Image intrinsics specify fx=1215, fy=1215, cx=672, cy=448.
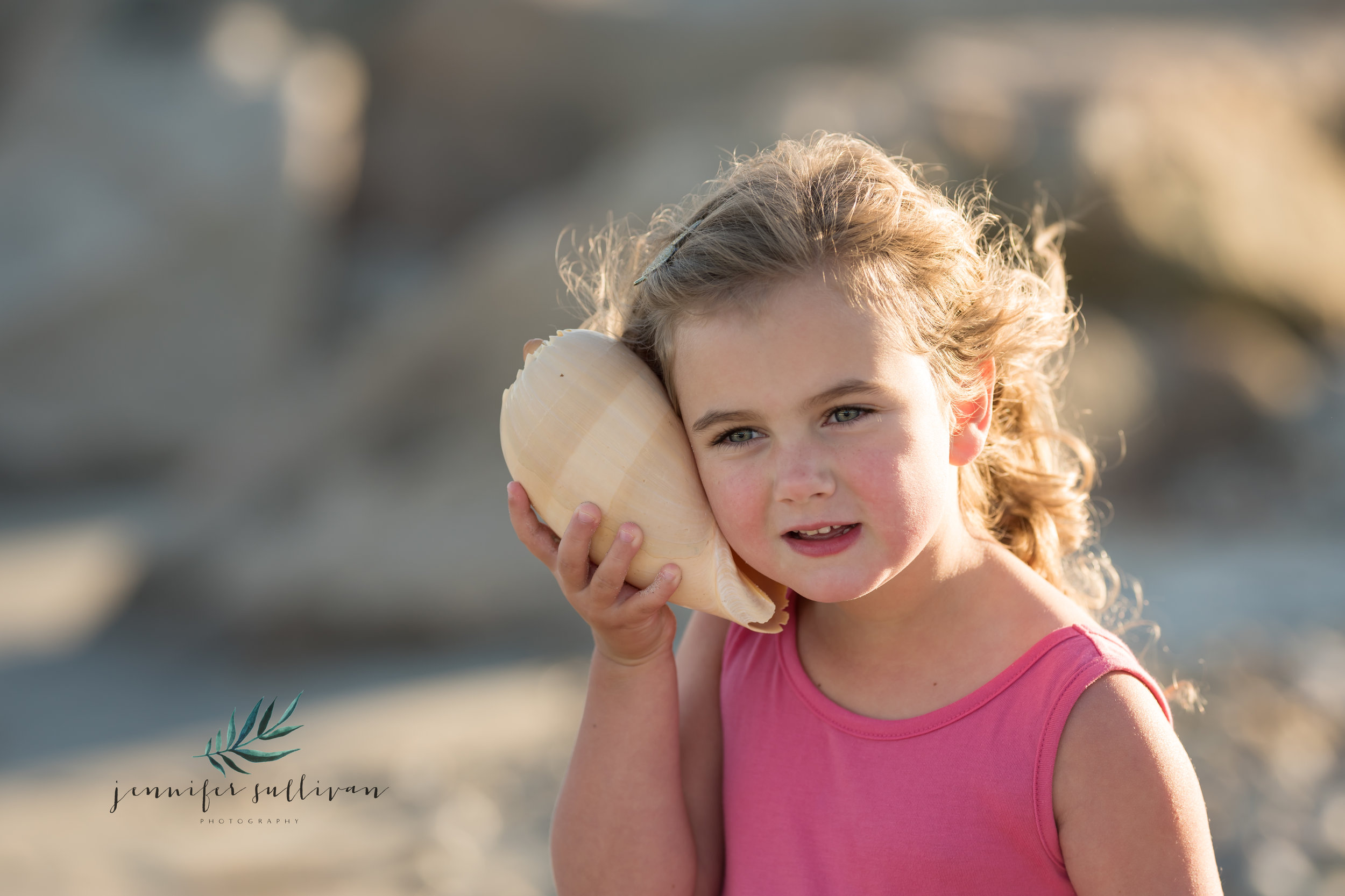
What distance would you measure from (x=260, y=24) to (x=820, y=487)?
37.7ft

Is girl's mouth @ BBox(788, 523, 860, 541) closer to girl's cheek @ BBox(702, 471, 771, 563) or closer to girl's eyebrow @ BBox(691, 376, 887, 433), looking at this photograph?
girl's cheek @ BBox(702, 471, 771, 563)

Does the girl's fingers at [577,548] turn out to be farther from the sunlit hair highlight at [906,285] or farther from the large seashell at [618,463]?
the sunlit hair highlight at [906,285]

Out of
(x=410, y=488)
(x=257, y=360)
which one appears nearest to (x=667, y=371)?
(x=410, y=488)

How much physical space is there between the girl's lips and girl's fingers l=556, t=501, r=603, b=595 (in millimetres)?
280

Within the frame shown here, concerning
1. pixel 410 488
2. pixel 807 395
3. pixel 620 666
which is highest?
pixel 410 488

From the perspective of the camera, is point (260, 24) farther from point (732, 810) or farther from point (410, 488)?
point (732, 810)

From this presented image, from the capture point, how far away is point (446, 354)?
7148mm

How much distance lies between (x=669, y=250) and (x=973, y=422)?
0.51 metres

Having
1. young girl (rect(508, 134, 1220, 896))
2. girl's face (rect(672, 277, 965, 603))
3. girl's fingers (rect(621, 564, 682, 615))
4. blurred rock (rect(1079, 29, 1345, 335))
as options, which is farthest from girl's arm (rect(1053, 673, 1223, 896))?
blurred rock (rect(1079, 29, 1345, 335))

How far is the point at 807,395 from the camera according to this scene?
5.05 feet

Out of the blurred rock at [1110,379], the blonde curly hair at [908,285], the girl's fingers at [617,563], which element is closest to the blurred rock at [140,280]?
the blurred rock at [1110,379]

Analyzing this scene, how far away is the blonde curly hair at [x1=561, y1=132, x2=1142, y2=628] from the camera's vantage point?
1623mm

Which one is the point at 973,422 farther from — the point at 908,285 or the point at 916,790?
the point at 916,790

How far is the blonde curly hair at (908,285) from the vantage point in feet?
5.32
